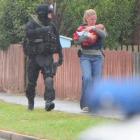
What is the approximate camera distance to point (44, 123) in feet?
32.9

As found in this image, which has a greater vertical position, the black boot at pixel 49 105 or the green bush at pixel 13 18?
the green bush at pixel 13 18

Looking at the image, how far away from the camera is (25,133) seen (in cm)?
929

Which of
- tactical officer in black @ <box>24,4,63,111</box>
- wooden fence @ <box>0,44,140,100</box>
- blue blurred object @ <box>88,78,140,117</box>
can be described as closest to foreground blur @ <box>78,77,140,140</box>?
blue blurred object @ <box>88,78,140,117</box>

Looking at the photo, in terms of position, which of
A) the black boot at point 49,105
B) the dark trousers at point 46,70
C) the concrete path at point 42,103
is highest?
the dark trousers at point 46,70

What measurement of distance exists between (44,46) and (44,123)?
2.05 meters

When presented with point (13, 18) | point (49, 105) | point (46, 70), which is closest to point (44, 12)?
point (46, 70)

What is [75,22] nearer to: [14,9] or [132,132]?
[14,9]

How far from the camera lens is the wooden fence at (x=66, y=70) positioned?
13.4 m

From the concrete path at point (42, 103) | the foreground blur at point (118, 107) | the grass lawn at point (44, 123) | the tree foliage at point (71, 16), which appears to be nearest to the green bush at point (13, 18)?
the tree foliage at point (71, 16)

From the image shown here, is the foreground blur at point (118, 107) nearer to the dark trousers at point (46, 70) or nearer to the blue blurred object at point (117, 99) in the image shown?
the blue blurred object at point (117, 99)

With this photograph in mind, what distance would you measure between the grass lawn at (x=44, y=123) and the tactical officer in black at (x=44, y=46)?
0.53 meters

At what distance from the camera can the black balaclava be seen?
11710mm

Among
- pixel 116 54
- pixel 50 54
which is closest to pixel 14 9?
pixel 116 54

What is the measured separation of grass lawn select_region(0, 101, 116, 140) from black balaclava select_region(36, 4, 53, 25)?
1782mm
